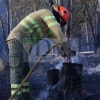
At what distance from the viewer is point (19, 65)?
362cm

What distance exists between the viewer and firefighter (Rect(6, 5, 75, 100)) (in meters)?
3.62

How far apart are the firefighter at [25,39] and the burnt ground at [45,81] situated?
51.5 inches

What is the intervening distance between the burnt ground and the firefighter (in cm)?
131

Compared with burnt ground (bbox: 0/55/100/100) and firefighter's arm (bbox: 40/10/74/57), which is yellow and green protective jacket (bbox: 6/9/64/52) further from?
burnt ground (bbox: 0/55/100/100)

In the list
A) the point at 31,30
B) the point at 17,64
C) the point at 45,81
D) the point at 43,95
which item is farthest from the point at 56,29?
the point at 45,81

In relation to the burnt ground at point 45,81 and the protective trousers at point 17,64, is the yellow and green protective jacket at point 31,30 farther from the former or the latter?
the burnt ground at point 45,81

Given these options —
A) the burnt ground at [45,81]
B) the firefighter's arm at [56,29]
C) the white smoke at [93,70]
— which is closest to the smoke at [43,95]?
the burnt ground at [45,81]

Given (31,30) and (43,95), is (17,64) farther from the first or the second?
(43,95)

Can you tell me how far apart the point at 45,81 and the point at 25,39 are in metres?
2.26

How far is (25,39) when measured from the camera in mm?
3715

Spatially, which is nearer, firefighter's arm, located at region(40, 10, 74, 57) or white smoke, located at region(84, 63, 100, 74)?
firefighter's arm, located at region(40, 10, 74, 57)

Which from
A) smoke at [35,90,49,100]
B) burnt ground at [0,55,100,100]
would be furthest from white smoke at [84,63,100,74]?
smoke at [35,90,49,100]

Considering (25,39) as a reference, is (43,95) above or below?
below

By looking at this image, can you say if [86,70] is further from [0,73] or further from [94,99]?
[0,73]
